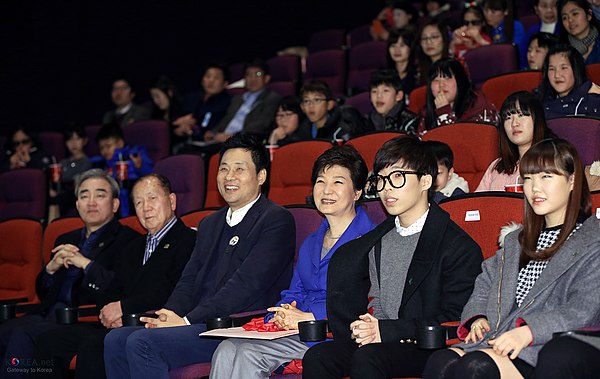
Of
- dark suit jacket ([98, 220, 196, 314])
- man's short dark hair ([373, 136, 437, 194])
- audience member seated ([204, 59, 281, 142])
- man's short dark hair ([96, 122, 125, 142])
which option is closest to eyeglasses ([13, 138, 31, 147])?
man's short dark hair ([96, 122, 125, 142])

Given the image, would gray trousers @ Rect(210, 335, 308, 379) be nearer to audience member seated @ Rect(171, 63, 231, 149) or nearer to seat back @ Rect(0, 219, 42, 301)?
seat back @ Rect(0, 219, 42, 301)

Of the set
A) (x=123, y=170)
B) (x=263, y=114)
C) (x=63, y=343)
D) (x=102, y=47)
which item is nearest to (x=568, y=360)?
(x=63, y=343)

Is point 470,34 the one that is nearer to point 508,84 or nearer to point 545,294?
point 508,84

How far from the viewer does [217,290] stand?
3.88 meters

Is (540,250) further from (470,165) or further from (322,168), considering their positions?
(470,165)

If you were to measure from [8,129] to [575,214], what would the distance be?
7016mm

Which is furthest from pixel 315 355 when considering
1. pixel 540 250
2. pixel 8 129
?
pixel 8 129

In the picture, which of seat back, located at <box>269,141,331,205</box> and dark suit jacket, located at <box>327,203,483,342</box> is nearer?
dark suit jacket, located at <box>327,203,483,342</box>

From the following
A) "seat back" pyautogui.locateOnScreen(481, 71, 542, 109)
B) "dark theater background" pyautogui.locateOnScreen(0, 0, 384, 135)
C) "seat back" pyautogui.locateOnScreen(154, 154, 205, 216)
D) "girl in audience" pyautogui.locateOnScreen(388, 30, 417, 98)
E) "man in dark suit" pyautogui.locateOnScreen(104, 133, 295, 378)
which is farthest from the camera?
"dark theater background" pyautogui.locateOnScreen(0, 0, 384, 135)

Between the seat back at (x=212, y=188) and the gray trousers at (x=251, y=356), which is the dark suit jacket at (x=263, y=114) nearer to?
the seat back at (x=212, y=188)

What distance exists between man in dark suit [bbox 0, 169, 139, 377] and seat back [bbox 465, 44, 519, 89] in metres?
2.86

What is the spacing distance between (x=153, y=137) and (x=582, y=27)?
3.32 m

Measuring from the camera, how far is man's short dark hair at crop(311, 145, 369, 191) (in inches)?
141

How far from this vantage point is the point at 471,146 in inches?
171
